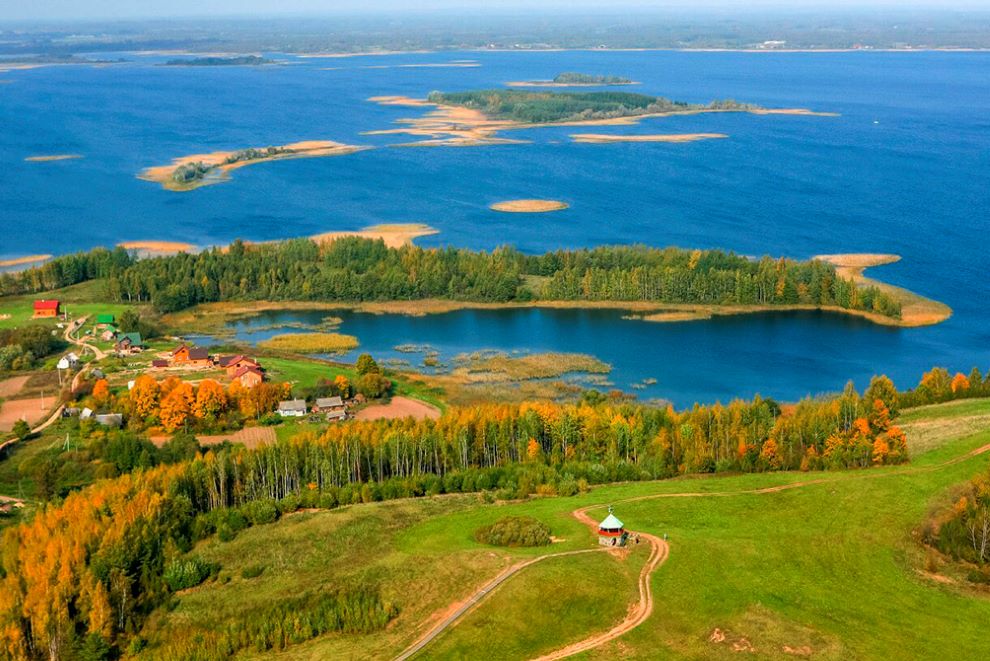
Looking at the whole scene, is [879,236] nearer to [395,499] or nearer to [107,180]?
[395,499]

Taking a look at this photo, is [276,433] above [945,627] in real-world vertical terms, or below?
below

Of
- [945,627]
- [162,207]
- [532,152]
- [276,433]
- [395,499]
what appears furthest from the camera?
[532,152]

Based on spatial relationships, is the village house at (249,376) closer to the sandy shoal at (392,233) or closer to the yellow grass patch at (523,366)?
the yellow grass patch at (523,366)

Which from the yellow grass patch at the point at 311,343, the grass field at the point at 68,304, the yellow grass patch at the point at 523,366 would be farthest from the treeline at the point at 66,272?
the yellow grass patch at the point at 523,366

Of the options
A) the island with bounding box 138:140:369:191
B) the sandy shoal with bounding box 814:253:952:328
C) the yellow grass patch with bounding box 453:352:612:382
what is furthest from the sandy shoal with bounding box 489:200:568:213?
the yellow grass patch with bounding box 453:352:612:382

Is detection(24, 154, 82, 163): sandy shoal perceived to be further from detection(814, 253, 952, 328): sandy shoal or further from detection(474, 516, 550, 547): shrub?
detection(474, 516, 550, 547): shrub

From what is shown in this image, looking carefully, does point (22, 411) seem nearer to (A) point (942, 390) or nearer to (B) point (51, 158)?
(A) point (942, 390)

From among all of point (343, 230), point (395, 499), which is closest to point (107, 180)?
point (343, 230)
